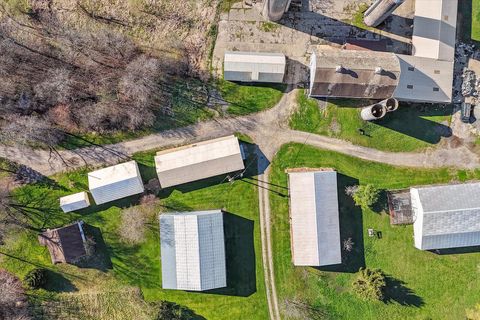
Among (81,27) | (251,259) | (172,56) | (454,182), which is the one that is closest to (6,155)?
(81,27)

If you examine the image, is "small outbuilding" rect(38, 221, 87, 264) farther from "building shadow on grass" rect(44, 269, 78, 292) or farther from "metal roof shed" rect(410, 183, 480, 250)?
"metal roof shed" rect(410, 183, 480, 250)

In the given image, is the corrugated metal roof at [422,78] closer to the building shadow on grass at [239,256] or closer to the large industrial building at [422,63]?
the large industrial building at [422,63]

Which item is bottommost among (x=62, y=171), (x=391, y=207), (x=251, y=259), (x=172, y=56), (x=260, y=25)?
(x=251, y=259)

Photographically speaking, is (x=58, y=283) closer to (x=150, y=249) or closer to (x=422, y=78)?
(x=150, y=249)

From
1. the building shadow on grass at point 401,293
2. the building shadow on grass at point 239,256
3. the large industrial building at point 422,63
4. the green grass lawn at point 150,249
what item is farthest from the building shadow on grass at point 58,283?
the building shadow on grass at point 401,293

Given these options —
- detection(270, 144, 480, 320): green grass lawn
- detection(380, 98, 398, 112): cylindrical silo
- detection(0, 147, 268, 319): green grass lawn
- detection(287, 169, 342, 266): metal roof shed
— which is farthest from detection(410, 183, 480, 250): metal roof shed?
detection(0, 147, 268, 319): green grass lawn

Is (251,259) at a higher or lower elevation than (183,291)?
higher

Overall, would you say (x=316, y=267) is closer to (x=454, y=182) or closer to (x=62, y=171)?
(x=454, y=182)
